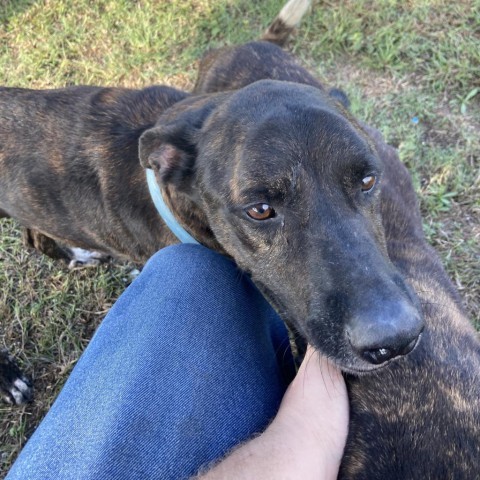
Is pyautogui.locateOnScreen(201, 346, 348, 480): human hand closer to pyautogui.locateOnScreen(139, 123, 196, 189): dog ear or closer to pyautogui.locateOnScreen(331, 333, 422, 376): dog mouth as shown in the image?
pyautogui.locateOnScreen(331, 333, 422, 376): dog mouth

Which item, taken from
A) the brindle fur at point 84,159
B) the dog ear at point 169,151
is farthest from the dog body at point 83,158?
the dog ear at point 169,151

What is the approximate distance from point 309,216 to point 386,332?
0.69 metres

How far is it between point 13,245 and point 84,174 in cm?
165

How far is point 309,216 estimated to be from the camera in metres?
2.52

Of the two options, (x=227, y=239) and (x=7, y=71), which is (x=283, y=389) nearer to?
(x=227, y=239)

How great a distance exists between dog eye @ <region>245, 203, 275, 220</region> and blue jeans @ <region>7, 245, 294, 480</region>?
0.58m

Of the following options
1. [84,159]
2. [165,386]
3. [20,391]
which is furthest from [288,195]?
[20,391]

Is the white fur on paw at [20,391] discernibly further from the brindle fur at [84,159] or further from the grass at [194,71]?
the brindle fur at [84,159]

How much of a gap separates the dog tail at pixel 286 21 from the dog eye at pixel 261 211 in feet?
9.48

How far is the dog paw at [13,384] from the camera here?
4.03 m

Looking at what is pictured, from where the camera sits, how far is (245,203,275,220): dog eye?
2.61 metres

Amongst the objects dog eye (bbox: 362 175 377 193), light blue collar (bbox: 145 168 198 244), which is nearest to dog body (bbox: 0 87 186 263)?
light blue collar (bbox: 145 168 198 244)

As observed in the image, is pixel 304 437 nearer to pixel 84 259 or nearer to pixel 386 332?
pixel 386 332

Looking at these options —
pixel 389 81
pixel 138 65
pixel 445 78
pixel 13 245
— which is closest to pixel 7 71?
pixel 138 65
